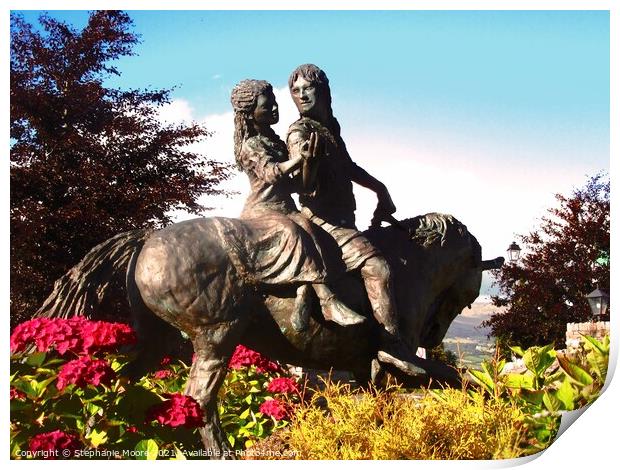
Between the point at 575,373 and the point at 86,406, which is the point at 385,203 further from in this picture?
the point at 86,406

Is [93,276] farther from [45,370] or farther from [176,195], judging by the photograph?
[176,195]

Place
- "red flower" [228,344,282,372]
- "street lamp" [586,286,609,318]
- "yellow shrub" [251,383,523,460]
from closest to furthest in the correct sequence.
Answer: "yellow shrub" [251,383,523,460] → "red flower" [228,344,282,372] → "street lamp" [586,286,609,318]

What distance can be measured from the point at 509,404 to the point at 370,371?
913mm

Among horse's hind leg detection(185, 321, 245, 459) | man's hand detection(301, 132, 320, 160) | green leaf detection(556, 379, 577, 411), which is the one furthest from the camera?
man's hand detection(301, 132, 320, 160)

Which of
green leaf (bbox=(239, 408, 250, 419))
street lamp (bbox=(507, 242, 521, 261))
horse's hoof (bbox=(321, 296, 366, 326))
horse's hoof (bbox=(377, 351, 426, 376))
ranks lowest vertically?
green leaf (bbox=(239, 408, 250, 419))

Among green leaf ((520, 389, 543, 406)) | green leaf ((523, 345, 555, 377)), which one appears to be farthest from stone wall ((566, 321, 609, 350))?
green leaf ((520, 389, 543, 406))

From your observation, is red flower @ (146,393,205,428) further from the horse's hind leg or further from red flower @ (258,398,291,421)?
red flower @ (258,398,291,421)

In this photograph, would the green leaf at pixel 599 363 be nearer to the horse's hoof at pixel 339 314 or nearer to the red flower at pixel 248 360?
the horse's hoof at pixel 339 314

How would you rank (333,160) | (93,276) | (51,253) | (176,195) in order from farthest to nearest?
(176,195) < (51,253) < (333,160) < (93,276)

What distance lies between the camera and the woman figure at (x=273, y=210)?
5105 mm

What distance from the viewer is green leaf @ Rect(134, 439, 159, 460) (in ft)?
15.1

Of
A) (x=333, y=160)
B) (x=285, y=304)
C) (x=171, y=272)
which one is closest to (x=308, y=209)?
(x=333, y=160)

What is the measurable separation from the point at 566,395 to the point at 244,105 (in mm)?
2570

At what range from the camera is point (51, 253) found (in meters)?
8.34
